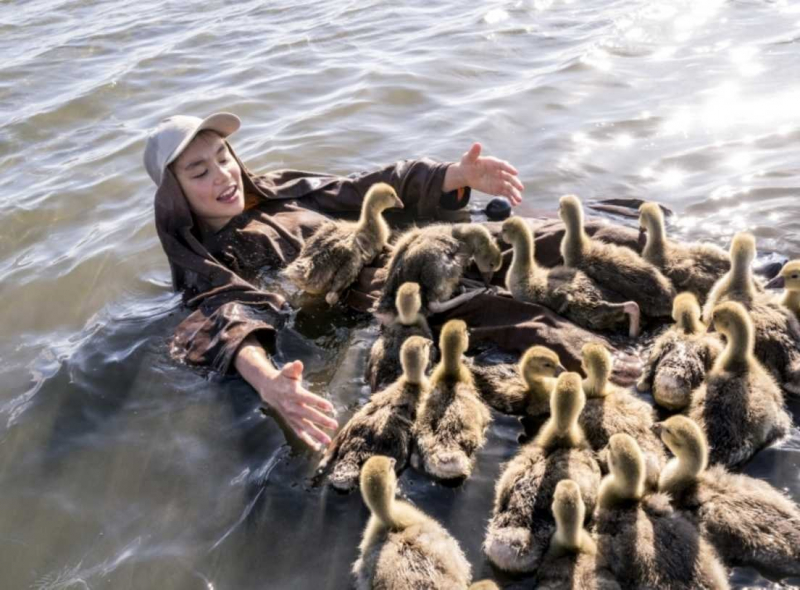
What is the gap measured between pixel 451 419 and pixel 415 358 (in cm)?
40

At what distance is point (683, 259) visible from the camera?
17.4ft

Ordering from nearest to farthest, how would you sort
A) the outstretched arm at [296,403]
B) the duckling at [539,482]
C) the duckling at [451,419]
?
the duckling at [539,482]
the duckling at [451,419]
the outstretched arm at [296,403]

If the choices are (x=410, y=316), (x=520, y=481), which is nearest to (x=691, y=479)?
(x=520, y=481)

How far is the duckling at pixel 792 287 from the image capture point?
4628mm

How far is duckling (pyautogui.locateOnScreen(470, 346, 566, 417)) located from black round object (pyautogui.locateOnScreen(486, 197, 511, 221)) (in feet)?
7.28

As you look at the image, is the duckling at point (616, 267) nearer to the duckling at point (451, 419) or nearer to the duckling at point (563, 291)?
the duckling at point (563, 291)

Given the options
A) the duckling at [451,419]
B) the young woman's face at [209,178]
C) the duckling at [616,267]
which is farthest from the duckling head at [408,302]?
the young woman's face at [209,178]

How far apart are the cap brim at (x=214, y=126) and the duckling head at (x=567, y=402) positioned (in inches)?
145

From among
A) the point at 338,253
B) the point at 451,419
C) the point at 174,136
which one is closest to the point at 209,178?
the point at 174,136

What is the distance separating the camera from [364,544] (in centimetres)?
370

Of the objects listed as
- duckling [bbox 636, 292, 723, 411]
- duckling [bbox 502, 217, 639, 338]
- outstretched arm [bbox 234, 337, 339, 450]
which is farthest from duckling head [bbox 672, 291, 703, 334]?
outstretched arm [bbox 234, 337, 339, 450]

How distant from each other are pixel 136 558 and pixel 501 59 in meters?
9.47

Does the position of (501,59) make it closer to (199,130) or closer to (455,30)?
(455,30)

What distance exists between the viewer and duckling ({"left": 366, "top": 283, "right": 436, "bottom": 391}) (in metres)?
4.90
